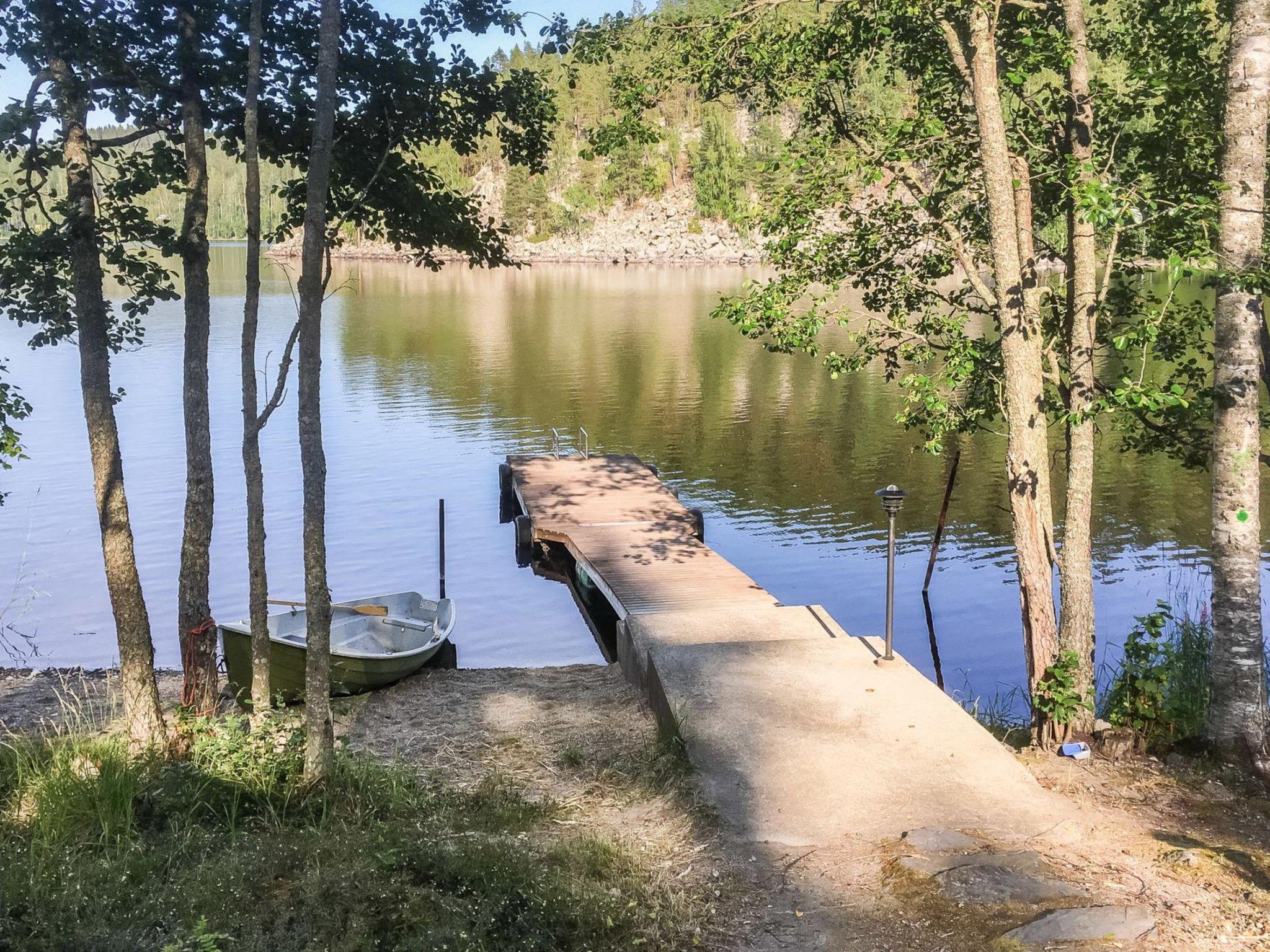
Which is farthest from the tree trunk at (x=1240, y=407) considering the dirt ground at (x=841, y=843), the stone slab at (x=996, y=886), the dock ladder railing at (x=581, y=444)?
the dock ladder railing at (x=581, y=444)

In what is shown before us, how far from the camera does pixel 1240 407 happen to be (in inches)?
312

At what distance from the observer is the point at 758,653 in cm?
1008

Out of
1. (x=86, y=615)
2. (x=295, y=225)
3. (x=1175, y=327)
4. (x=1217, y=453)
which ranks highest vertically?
(x=295, y=225)

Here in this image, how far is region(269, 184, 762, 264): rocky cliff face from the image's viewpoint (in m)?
138

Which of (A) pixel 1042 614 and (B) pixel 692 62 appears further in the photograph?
(B) pixel 692 62

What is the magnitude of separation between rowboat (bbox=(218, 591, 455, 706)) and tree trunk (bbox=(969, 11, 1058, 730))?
6.29 m

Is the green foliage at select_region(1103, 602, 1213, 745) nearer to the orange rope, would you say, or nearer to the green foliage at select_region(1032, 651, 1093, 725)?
the green foliage at select_region(1032, 651, 1093, 725)

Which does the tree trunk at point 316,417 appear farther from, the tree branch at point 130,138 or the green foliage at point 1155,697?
the green foliage at point 1155,697

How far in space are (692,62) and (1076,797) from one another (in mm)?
7133

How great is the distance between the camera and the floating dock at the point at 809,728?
22.5ft

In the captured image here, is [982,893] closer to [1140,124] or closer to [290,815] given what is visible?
[290,815]

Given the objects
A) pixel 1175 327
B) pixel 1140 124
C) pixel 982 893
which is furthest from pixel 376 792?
pixel 1140 124

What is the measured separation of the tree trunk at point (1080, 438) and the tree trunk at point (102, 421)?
291 inches

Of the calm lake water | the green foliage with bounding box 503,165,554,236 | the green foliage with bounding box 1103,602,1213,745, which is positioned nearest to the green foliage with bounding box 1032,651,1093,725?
the green foliage with bounding box 1103,602,1213,745
